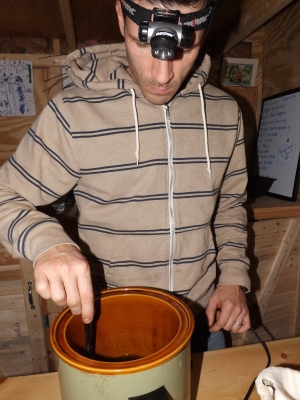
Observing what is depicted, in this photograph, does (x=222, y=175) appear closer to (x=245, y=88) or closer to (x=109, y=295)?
(x=109, y=295)

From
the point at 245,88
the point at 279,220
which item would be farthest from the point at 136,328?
the point at 245,88

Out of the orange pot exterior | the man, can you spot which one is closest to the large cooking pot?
the orange pot exterior

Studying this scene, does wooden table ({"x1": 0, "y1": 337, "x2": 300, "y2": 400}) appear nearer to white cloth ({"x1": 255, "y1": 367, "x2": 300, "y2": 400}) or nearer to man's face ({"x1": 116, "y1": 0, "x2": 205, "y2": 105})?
white cloth ({"x1": 255, "y1": 367, "x2": 300, "y2": 400})

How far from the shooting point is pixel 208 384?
24.0 inches

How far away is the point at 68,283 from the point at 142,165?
43cm

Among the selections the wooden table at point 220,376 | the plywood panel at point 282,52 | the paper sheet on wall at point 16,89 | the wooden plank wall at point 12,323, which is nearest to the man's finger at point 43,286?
the wooden table at point 220,376

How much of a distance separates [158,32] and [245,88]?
1.49 meters

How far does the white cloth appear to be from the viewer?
450 millimetres

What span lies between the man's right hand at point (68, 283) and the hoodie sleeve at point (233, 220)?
526 millimetres

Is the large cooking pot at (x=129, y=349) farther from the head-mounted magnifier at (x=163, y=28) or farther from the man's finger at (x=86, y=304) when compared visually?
the head-mounted magnifier at (x=163, y=28)

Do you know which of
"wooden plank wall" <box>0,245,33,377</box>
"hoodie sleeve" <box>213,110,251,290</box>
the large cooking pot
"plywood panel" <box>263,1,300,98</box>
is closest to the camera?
the large cooking pot

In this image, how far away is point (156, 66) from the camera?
Answer: 2.54ft

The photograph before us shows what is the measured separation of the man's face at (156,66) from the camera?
0.77 meters

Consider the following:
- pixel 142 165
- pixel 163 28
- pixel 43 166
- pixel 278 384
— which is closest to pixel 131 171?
pixel 142 165
